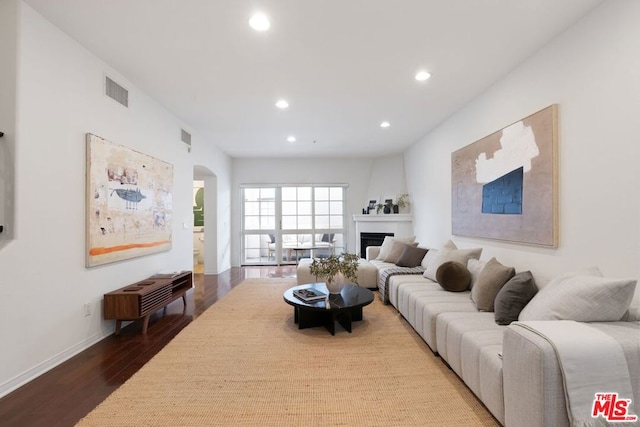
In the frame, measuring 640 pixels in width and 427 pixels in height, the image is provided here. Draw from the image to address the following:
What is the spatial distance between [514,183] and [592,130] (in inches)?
33.7

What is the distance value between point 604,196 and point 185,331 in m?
3.91

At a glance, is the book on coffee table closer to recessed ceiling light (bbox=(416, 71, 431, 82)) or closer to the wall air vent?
recessed ceiling light (bbox=(416, 71, 431, 82))

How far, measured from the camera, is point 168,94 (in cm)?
377

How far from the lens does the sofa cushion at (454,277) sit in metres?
3.19

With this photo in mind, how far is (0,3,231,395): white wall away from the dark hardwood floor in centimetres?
15

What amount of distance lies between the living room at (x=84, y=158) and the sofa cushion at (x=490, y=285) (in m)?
0.37

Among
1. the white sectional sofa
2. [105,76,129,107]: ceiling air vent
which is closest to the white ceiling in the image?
[105,76,129,107]: ceiling air vent

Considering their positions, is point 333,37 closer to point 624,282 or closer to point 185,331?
point 624,282

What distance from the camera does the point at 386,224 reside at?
6.84m

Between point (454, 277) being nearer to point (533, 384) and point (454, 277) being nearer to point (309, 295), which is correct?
point (309, 295)

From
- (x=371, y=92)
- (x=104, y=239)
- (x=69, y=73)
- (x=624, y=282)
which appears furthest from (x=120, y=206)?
(x=624, y=282)

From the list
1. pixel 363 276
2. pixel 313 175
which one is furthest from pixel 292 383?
pixel 313 175

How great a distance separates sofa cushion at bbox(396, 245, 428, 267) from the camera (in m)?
4.63

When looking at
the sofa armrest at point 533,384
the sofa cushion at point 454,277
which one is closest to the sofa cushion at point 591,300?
the sofa armrest at point 533,384
